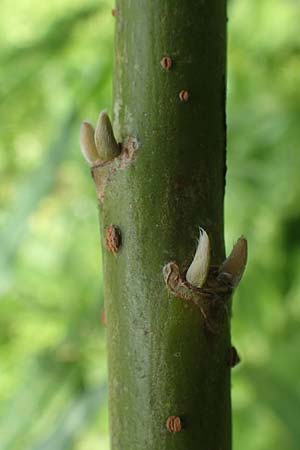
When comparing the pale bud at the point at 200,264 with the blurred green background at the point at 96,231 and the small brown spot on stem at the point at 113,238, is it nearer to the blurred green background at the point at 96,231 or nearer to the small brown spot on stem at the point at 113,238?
the small brown spot on stem at the point at 113,238

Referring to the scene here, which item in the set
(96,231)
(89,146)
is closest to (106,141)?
(89,146)

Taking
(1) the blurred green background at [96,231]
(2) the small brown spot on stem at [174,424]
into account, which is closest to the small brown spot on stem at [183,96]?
(2) the small brown spot on stem at [174,424]

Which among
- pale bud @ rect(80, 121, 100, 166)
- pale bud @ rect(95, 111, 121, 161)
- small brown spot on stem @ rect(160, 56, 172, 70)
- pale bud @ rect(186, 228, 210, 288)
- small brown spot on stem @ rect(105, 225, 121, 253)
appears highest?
small brown spot on stem @ rect(160, 56, 172, 70)

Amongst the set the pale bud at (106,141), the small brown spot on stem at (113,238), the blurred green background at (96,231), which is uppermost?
the blurred green background at (96,231)

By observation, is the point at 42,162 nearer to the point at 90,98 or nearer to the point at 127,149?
the point at 90,98

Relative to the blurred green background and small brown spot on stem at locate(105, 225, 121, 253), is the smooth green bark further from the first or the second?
the blurred green background

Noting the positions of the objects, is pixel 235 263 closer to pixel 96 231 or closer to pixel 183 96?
pixel 183 96

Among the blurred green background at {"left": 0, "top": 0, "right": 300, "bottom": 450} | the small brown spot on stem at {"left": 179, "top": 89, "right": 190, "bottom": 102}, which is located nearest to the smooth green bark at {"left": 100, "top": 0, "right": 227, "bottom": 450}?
the small brown spot on stem at {"left": 179, "top": 89, "right": 190, "bottom": 102}

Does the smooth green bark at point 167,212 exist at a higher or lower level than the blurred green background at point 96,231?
lower
